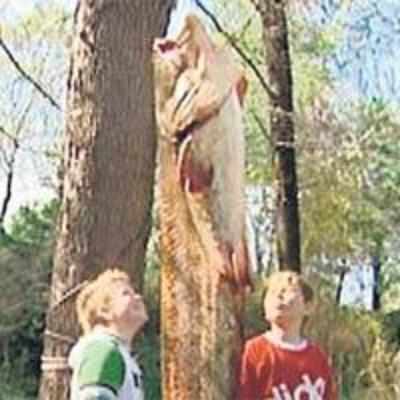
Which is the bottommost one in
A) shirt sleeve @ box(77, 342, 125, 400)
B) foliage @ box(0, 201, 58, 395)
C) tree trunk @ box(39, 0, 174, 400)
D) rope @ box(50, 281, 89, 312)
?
shirt sleeve @ box(77, 342, 125, 400)

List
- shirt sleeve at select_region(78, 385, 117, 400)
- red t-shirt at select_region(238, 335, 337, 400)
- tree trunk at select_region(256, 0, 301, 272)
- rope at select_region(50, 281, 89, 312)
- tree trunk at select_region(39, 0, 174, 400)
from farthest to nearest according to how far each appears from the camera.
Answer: tree trunk at select_region(256, 0, 301, 272) → tree trunk at select_region(39, 0, 174, 400) → rope at select_region(50, 281, 89, 312) → red t-shirt at select_region(238, 335, 337, 400) → shirt sleeve at select_region(78, 385, 117, 400)

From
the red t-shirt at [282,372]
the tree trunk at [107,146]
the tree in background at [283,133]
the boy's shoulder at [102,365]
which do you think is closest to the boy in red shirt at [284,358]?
the red t-shirt at [282,372]

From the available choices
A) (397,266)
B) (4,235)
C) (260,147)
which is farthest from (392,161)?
(4,235)

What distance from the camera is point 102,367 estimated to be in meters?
4.62

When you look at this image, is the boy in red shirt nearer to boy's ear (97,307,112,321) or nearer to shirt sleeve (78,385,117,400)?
boy's ear (97,307,112,321)

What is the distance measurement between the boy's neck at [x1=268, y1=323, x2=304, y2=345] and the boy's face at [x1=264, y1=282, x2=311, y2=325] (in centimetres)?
2

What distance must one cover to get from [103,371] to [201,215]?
1.14 metres

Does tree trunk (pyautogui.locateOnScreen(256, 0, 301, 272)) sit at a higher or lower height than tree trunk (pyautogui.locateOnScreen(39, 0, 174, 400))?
higher

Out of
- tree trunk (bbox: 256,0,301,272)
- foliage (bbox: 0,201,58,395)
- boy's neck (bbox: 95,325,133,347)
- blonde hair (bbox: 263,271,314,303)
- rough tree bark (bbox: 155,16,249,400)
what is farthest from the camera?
foliage (bbox: 0,201,58,395)

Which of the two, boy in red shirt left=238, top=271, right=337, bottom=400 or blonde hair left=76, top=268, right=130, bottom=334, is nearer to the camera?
blonde hair left=76, top=268, right=130, bottom=334

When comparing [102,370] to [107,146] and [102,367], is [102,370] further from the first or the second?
[107,146]

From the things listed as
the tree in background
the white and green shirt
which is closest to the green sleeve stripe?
the white and green shirt

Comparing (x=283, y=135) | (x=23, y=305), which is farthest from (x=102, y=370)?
(x=23, y=305)

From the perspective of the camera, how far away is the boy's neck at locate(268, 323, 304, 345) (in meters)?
5.39
